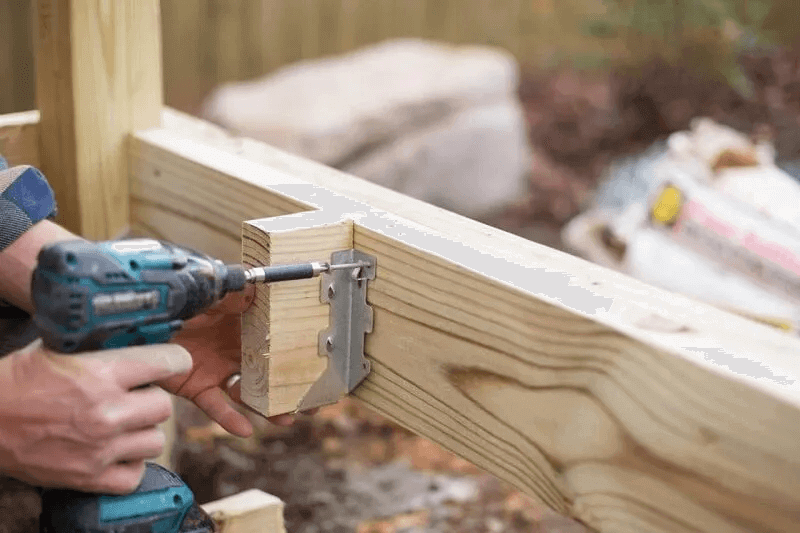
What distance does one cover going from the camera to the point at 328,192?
1.59 metres

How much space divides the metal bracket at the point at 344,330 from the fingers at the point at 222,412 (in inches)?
6.9

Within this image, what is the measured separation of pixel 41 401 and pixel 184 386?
1.38ft

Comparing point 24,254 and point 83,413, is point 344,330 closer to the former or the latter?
point 83,413

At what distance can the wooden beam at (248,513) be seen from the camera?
1.71m

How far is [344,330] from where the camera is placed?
1438mm

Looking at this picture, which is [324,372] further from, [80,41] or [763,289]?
[763,289]

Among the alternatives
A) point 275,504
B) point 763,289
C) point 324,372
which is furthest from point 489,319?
point 763,289

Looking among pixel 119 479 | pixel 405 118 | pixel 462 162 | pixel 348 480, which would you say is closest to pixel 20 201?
pixel 119 479

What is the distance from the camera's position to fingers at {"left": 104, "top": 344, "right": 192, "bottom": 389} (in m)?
1.21

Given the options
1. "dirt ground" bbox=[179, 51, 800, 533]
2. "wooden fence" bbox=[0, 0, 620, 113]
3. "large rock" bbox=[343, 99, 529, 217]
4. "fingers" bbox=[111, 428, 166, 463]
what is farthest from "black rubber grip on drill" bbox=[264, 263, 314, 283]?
"wooden fence" bbox=[0, 0, 620, 113]

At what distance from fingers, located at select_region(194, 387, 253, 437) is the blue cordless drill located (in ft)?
0.66

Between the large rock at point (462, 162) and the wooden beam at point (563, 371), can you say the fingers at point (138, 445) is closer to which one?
the wooden beam at point (563, 371)

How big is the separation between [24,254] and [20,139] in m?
0.55

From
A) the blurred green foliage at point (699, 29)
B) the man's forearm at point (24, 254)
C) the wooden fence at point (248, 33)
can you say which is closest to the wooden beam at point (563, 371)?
the man's forearm at point (24, 254)
